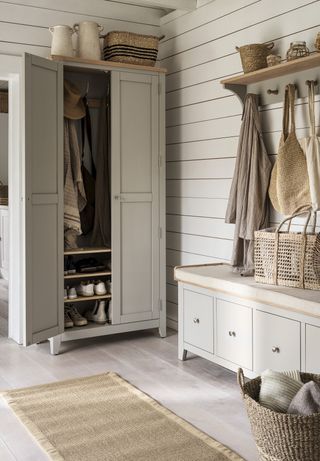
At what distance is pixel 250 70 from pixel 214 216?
3.76 ft

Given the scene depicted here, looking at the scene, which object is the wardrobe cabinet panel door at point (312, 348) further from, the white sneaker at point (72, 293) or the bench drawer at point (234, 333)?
the white sneaker at point (72, 293)

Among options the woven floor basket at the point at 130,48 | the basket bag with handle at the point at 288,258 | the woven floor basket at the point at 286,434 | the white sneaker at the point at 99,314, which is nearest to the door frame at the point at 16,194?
the white sneaker at the point at 99,314

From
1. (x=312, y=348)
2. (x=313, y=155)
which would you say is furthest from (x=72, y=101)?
(x=312, y=348)

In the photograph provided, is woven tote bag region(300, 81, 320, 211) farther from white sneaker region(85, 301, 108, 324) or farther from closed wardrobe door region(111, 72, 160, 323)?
white sneaker region(85, 301, 108, 324)

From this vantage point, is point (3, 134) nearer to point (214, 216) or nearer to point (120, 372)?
point (214, 216)

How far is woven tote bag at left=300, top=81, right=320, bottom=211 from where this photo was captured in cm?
325

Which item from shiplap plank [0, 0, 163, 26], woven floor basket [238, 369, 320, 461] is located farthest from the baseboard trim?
woven floor basket [238, 369, 320, 461]

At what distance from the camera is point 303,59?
3.22 m

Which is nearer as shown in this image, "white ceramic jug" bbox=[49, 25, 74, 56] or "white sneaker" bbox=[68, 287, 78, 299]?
"white ceramic jug" bbox=[49, 25, 74, 56]

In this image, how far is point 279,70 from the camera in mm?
3482

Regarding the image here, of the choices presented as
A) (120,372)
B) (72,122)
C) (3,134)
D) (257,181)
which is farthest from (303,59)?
(3,134)

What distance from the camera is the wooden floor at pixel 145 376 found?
9.25 ft

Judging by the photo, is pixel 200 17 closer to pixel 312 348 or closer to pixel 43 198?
pixel 43 198

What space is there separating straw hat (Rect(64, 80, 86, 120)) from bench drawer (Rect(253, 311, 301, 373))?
2.02 m
